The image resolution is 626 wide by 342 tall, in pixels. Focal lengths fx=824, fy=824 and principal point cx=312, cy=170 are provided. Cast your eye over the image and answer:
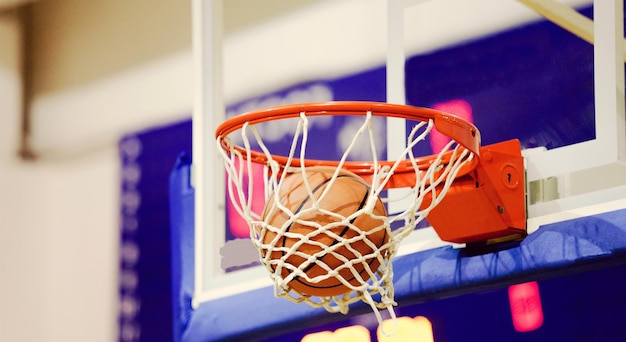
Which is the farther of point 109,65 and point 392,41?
point 109,65

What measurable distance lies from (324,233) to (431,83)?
61cm

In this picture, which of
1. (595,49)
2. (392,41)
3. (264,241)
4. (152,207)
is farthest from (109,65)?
(595,49)

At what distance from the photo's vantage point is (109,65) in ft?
8.45

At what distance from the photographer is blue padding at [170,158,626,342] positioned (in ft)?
4.77

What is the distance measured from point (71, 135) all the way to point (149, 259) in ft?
1.93

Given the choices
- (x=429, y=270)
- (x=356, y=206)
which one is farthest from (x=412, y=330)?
(x=356, y=206)

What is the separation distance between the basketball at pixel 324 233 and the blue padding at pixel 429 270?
305 millimetres

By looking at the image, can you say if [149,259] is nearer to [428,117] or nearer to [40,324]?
[40,324]

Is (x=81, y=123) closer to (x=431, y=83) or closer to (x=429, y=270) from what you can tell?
(x=431, y=83)

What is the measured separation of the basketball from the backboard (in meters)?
0.37

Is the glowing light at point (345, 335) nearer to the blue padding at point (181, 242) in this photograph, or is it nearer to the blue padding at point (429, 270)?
the blue padding at point (429, 270)

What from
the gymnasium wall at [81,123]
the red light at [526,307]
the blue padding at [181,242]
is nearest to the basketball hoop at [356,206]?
the red light at [526,307]

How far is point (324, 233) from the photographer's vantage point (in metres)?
1.29

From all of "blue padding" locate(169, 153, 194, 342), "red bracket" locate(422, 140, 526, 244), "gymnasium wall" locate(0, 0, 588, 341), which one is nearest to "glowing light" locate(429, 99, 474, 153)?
"red bracket" locate(422, 140, 526, 244)
